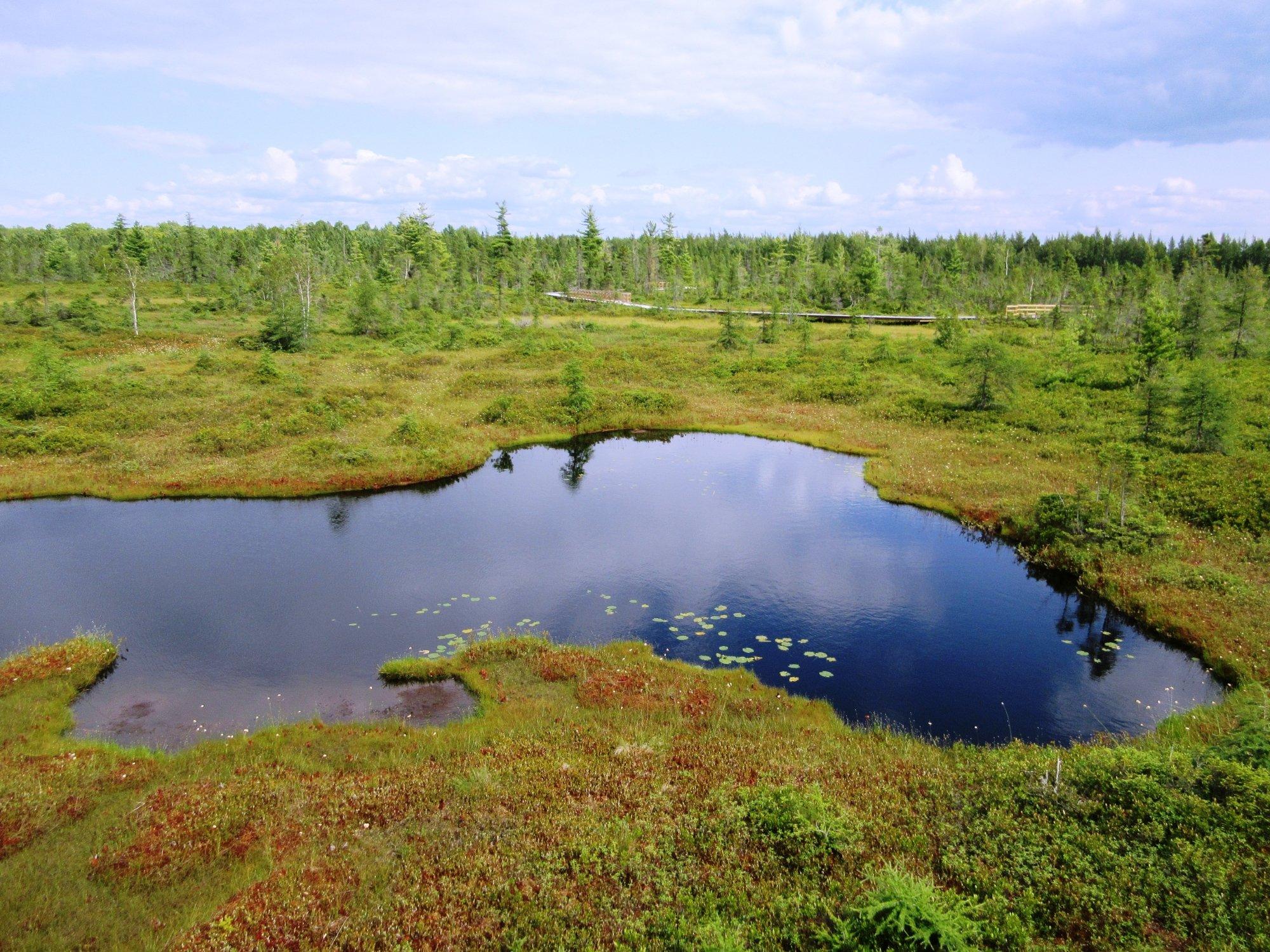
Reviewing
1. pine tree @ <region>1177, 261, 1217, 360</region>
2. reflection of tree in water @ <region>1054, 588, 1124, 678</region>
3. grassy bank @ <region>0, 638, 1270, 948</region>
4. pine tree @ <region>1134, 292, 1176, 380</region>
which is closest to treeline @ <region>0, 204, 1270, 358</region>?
pine tree @ <region>1177, 261, 1217, 360</region>

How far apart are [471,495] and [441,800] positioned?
2216 cm

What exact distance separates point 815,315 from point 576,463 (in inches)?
2480

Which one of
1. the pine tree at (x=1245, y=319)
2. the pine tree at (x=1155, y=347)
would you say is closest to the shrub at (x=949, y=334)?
the pine tree at (x=1155, y=347)

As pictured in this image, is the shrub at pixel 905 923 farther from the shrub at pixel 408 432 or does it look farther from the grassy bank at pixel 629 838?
the shrub at pixel 408 432

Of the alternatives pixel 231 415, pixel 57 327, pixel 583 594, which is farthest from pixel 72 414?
pixel 583 594

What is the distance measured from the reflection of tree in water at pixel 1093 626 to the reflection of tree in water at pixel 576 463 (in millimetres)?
21117

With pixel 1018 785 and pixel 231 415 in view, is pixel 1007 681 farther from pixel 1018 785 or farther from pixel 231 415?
pixel 231 415

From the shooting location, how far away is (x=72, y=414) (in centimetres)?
4219

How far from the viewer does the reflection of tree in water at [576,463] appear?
36.3 m

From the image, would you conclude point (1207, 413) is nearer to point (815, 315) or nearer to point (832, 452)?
point (832, 452)

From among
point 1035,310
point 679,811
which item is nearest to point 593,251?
point 1035,310

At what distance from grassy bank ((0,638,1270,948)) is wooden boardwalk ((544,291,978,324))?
230 ft

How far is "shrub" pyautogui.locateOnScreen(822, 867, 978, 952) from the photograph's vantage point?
809cm

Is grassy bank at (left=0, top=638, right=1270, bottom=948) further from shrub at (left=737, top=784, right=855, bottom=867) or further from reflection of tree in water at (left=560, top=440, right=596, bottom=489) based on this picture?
reflection of tree in water at (left=560, top=440, right=596, bottom=489)
